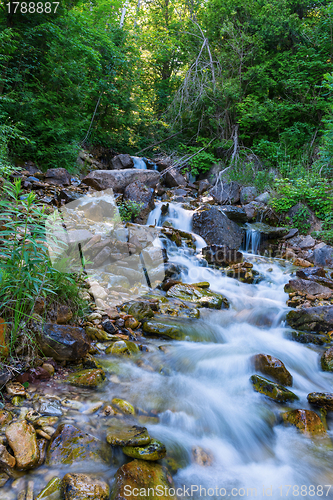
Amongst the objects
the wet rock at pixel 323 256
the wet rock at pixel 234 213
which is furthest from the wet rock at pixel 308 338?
the wet rock at pixel 234 213

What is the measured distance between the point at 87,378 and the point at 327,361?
2.99 m

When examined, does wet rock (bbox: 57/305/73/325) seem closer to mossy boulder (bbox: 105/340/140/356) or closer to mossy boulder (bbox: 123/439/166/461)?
mossy boulder (bbox: 105/340/140/356)

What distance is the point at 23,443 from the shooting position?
1.72 m

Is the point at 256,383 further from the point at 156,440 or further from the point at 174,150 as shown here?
the point at 174,150

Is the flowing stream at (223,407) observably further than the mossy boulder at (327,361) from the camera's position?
No

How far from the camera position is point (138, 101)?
1307 cm

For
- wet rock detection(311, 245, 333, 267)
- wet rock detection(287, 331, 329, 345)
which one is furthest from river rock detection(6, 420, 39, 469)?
wet rock detection(311, 245, 333, 267)

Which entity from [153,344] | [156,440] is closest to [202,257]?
[153,344]

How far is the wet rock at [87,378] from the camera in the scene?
248 cm

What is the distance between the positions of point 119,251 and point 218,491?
4.22 m

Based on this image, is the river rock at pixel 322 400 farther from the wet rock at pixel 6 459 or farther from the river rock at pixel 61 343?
the wet rock at pixel 6 459

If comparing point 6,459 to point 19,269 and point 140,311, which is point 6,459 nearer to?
point 19,269

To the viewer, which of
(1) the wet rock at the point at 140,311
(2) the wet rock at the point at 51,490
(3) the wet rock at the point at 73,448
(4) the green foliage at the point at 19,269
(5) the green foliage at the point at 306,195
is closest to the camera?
(2) the wet rock at the point at 51,490

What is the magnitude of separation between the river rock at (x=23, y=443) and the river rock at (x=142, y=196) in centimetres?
669
